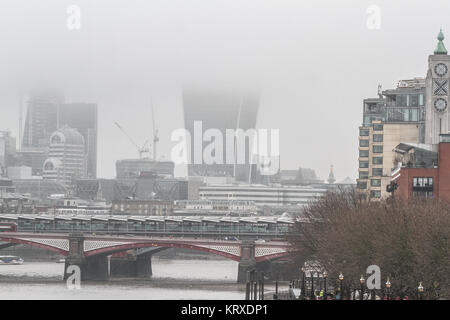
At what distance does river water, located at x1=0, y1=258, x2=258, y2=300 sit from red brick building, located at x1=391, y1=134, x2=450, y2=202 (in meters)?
13.6

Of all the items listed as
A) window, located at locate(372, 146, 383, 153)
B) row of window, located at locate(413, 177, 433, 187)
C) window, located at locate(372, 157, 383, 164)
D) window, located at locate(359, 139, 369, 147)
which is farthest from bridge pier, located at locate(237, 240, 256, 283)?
window, located at locate(359, 139, 369, 147)

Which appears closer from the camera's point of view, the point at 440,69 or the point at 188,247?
the point at 440,69

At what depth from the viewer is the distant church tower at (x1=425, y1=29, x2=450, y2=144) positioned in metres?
107

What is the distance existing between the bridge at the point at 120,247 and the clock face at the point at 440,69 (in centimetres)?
1892

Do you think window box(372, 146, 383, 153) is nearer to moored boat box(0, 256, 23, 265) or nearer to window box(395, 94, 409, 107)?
window box(395, 94, 409, 107)

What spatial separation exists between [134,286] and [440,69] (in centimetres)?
2820

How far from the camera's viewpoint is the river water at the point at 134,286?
8962cm

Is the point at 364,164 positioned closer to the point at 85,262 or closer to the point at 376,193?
the point at 376,193

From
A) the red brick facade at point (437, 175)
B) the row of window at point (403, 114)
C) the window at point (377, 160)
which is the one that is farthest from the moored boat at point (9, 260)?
the red brick facade at point (437, 175)

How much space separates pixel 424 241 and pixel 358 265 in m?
7.44

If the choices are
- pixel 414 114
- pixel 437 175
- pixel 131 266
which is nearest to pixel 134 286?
pixel 131 266

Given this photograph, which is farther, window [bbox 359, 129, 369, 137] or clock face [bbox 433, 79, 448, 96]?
window [bbox 359, 129, 369, 137]

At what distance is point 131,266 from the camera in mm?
128500
